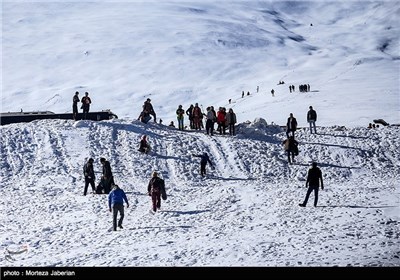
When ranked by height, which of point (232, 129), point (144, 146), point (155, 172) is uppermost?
point (232, 129)

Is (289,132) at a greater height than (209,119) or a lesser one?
lesser

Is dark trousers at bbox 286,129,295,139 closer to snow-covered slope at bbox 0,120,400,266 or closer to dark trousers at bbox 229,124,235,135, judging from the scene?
snow-covered slope at bbox 0,120,400,266

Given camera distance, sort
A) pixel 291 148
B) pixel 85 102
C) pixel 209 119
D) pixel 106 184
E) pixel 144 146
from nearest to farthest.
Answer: pixel 106 184
pixel 291 148
pixel 144 146
pixel 209 119
pixel 85 102

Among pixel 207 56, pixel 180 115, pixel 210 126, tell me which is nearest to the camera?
pixel 210 126

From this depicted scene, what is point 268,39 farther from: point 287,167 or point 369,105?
point 287,167

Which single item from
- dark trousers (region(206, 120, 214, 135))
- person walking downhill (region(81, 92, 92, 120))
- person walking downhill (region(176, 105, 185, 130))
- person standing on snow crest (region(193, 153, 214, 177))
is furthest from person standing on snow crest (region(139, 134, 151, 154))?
person walking downhill (region(81, 92, 92, 120))

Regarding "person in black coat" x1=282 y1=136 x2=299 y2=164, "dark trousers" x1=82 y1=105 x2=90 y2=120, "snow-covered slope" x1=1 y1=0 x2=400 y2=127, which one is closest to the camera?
"person in black coat" x1=282 y1=136 x2=299 y2=164

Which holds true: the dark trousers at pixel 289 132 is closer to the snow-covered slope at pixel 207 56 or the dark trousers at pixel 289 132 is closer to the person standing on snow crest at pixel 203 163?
the person standing on snow crest at pixel 203 163

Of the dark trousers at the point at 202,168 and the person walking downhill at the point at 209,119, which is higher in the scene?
the person walking downhill at the point at 209,119

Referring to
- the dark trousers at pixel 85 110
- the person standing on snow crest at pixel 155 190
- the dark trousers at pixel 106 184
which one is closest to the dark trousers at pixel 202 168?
the dark trousers at pixel 106 184

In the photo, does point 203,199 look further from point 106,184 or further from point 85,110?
point 85,110

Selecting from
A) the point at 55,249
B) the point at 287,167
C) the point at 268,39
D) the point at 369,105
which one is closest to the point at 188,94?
the point at 369,105

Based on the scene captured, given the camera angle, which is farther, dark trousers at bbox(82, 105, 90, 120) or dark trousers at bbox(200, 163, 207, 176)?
dark trousers at bbox(82, 105, 90, 120)

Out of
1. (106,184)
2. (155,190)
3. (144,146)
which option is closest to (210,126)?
(144,146)
